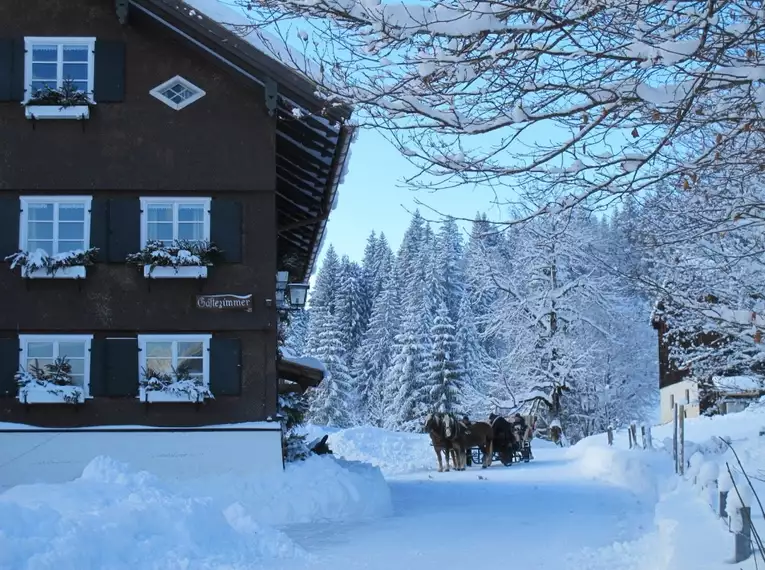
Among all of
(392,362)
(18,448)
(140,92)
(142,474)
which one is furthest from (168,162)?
(392,362)

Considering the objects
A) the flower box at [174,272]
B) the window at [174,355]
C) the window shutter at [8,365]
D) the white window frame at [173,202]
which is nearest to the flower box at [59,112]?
the white window frame at [173,202]

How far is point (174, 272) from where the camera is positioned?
57.8 feet

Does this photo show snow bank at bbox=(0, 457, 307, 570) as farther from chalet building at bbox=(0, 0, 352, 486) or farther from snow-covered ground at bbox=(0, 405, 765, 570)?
chalet building at bbox=(0, 0, 352, 486)

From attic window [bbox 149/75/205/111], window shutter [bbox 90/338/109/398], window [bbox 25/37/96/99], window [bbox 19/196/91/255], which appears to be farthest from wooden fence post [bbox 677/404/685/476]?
window [bbox 25/37/96/99]

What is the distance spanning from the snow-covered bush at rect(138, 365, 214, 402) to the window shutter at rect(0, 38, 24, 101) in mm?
5339

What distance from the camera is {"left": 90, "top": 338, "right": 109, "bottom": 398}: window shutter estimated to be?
1762cm

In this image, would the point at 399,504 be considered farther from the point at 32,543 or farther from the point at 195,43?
the point at 32,543

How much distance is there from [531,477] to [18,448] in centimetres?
1202

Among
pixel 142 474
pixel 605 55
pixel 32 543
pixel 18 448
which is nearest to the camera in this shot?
pixel 605 55

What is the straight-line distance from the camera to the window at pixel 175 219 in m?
18.0

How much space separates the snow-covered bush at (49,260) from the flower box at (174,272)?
1.06 m

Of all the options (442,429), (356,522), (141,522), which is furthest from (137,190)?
(442,429)

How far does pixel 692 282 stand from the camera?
17.5 metres

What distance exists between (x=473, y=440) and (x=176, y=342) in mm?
12137
